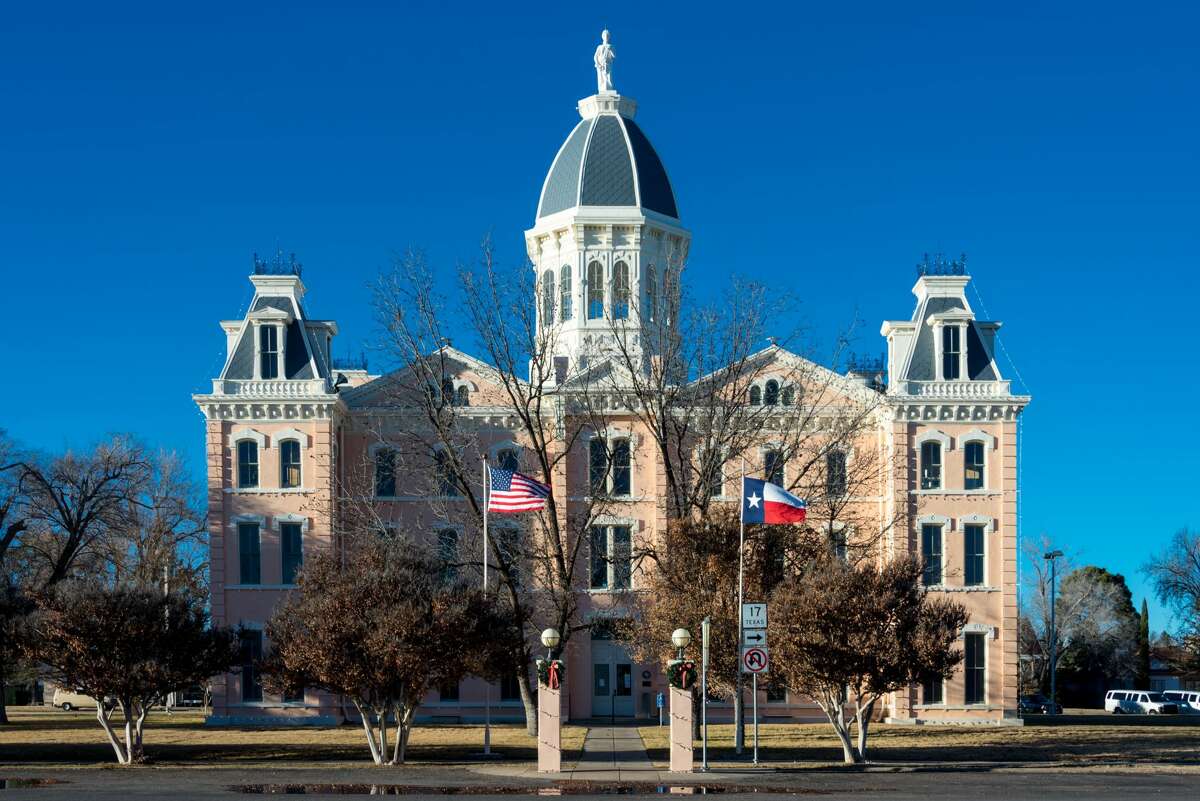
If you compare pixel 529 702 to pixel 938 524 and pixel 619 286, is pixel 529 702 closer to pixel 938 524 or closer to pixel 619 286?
Answer: pixel 938 524

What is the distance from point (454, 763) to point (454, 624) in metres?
3.76

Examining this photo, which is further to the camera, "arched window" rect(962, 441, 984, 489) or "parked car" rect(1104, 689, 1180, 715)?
"parked car" rect(1104, 689, 1180, 715)

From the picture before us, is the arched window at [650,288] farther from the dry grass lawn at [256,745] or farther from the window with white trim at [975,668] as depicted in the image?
the window with white trim at [975,668]

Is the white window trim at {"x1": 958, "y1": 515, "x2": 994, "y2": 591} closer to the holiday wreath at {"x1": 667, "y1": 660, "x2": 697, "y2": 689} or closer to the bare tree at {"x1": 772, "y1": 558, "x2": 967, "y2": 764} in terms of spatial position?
the bare tree at {"x1": 772, "y1": 558, "x2": 967, "y2": 764}

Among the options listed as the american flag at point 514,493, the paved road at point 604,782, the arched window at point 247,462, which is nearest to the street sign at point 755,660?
the paved road at point 604,782

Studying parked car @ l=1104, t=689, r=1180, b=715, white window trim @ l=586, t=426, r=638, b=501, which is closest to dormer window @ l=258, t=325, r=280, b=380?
white window trim @ l=586, t=426, r=638, b=501

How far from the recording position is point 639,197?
54.2 meters

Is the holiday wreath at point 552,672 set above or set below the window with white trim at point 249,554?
below

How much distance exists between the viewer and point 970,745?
1597 inches

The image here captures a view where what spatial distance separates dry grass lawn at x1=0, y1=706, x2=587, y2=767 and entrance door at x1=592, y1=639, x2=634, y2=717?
3584 millimetres

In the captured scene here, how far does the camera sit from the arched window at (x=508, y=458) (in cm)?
5112

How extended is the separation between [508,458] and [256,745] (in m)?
14.9

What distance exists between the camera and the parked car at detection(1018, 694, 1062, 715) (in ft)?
218

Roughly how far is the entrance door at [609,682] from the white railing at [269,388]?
526 inches
